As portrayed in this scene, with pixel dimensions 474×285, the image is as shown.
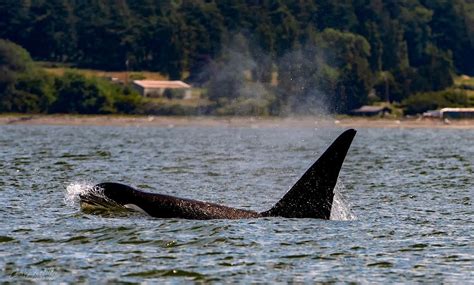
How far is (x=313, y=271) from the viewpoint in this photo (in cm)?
3164

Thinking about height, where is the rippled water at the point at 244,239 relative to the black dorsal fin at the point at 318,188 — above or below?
below

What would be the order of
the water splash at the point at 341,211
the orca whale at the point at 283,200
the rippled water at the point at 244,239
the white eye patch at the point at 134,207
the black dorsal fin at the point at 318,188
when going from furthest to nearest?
the water splash at the point at 341,211 < the white eye patch at the point at 134,207 < the orca whale at the point at 283,200 < the black dorsal fin at the point at 318,188 < the rippled water at the point at 244,239

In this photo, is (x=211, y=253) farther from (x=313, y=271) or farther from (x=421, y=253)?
(x=421, y=253)

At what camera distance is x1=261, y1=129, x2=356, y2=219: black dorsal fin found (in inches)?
1500

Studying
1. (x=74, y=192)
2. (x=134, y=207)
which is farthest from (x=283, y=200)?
(x=74, y=192)

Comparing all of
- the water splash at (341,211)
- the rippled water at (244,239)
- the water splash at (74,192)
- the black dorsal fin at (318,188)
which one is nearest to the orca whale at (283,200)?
the black dorsal fin at (318,188)

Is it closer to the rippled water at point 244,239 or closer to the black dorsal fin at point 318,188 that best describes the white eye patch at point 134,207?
the rippled water at point 244,239

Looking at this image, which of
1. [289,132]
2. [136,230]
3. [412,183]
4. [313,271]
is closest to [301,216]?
[136,230]

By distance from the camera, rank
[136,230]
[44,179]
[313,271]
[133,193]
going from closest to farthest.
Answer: [313,271]
[136,230]
[133,193]
[44,179]

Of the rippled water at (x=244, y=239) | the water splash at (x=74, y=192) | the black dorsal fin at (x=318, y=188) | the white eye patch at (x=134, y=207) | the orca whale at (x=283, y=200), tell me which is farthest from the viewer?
the water splash at (x=74, y=192)

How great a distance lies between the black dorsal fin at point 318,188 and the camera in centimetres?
3809

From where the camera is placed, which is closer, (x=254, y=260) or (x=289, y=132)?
(x=254, y=260)

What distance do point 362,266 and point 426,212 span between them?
515 inches

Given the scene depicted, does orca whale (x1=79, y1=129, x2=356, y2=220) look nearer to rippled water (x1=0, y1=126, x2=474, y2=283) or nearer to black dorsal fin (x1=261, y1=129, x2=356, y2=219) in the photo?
black dorsal fin (x1=261, y1=129, x2=356, y2=219)
